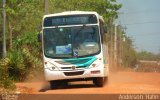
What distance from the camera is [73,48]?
22.5 meters

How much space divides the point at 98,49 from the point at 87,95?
6131mm

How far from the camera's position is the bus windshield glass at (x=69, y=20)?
74.9 ft

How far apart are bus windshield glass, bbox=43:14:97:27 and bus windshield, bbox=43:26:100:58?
0.25 m

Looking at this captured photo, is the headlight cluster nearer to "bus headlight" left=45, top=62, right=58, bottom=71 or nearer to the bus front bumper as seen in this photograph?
the bus front bumper

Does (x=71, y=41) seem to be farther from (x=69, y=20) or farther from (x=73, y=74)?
(x=73, y=74)

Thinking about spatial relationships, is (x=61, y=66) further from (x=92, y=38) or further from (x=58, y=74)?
(x=92, y=38)

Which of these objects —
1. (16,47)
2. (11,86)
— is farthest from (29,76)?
(11,86)

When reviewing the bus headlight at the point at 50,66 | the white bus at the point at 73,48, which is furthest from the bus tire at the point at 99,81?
the bus headlight at the point at 50,66

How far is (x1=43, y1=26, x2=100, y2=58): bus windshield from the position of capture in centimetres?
2252

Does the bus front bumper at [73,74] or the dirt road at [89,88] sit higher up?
the bus front bumper at [73,74]

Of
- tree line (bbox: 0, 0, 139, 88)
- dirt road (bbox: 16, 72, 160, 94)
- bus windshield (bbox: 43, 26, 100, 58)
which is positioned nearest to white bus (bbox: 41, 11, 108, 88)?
bus windshield (bbox: 43, 26, 100, 58)

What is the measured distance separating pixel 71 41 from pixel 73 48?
0.32 metres

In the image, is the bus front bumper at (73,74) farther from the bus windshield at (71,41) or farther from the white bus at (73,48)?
the bus windshield at (71,41)

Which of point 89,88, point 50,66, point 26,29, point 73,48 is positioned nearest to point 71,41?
point 73,48
